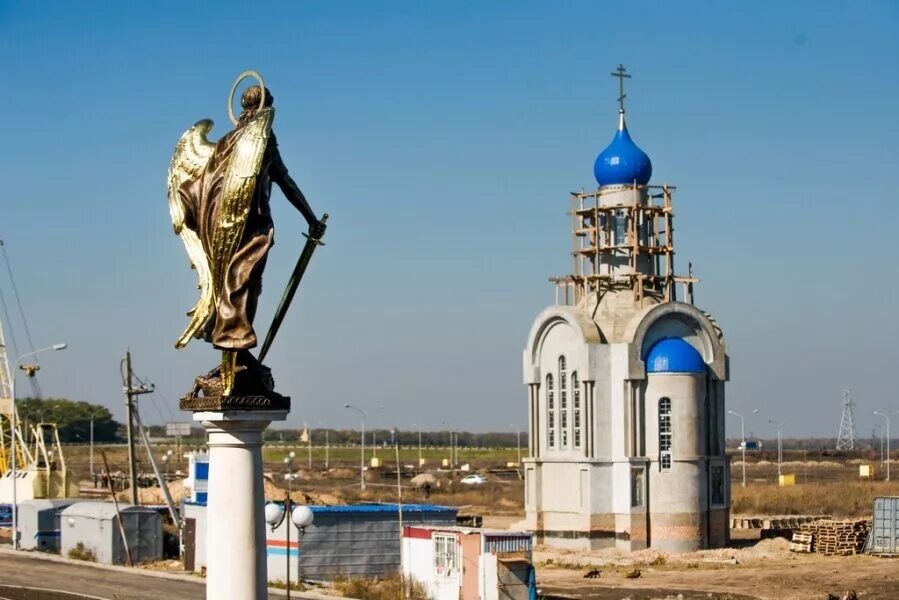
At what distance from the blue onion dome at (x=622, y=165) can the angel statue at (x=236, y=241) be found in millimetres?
38621

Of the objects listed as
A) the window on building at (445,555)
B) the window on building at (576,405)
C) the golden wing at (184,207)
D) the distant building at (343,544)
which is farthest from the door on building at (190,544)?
the golden wing at (184,207)

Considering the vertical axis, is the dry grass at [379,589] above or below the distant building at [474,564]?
below

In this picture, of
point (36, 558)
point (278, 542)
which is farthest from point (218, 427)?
point (36, 558)

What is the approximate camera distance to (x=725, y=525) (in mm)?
49750

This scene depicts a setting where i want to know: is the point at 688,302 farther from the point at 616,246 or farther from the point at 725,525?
the point at 725,525

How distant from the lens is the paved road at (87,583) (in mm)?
38188

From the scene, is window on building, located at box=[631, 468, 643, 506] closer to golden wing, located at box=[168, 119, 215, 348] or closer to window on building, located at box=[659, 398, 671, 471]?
window on building, located at box=[659, 398, 671, 471]

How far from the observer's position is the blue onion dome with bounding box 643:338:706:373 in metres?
48.5

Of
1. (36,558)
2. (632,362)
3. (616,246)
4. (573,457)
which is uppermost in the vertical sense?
(616,246)

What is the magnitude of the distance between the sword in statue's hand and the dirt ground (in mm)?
25554

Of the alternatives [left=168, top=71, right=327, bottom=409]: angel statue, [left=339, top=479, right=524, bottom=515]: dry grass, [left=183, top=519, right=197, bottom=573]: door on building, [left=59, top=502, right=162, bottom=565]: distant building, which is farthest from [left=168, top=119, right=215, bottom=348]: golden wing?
[left=339, top=479, right=524, bottom=515]: dry grass

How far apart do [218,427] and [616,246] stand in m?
38.6

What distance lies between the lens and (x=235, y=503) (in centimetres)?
1300

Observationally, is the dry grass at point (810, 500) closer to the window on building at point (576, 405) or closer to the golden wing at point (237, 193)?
the window on building at point (576, 405)
